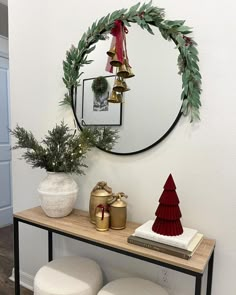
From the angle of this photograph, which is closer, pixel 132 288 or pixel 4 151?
pixel 132 288

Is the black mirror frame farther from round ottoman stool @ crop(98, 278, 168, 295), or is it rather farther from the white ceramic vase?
round ottoman stool @ crop(98, 278, 168, 295)

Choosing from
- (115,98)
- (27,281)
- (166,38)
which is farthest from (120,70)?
(27,281)

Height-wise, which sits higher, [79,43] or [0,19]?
[0,19]

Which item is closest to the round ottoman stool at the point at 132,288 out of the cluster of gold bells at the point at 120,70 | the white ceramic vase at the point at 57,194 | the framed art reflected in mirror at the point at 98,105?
the white ceramic vase at the point at 57,194

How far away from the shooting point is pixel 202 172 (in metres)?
1.25

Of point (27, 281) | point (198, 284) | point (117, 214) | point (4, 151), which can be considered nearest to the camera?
point (198, 284)

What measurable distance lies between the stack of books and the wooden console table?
0.07ft

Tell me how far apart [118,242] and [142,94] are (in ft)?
2.57

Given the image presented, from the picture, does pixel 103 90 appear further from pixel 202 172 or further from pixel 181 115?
pixel 202 172

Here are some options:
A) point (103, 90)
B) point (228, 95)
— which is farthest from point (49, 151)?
point (228, 95)

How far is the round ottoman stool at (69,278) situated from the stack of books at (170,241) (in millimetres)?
388

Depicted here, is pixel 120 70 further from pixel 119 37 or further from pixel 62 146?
pixel 62 146

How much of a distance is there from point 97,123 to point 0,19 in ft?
→ 7.92

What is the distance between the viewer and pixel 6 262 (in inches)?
89.4
